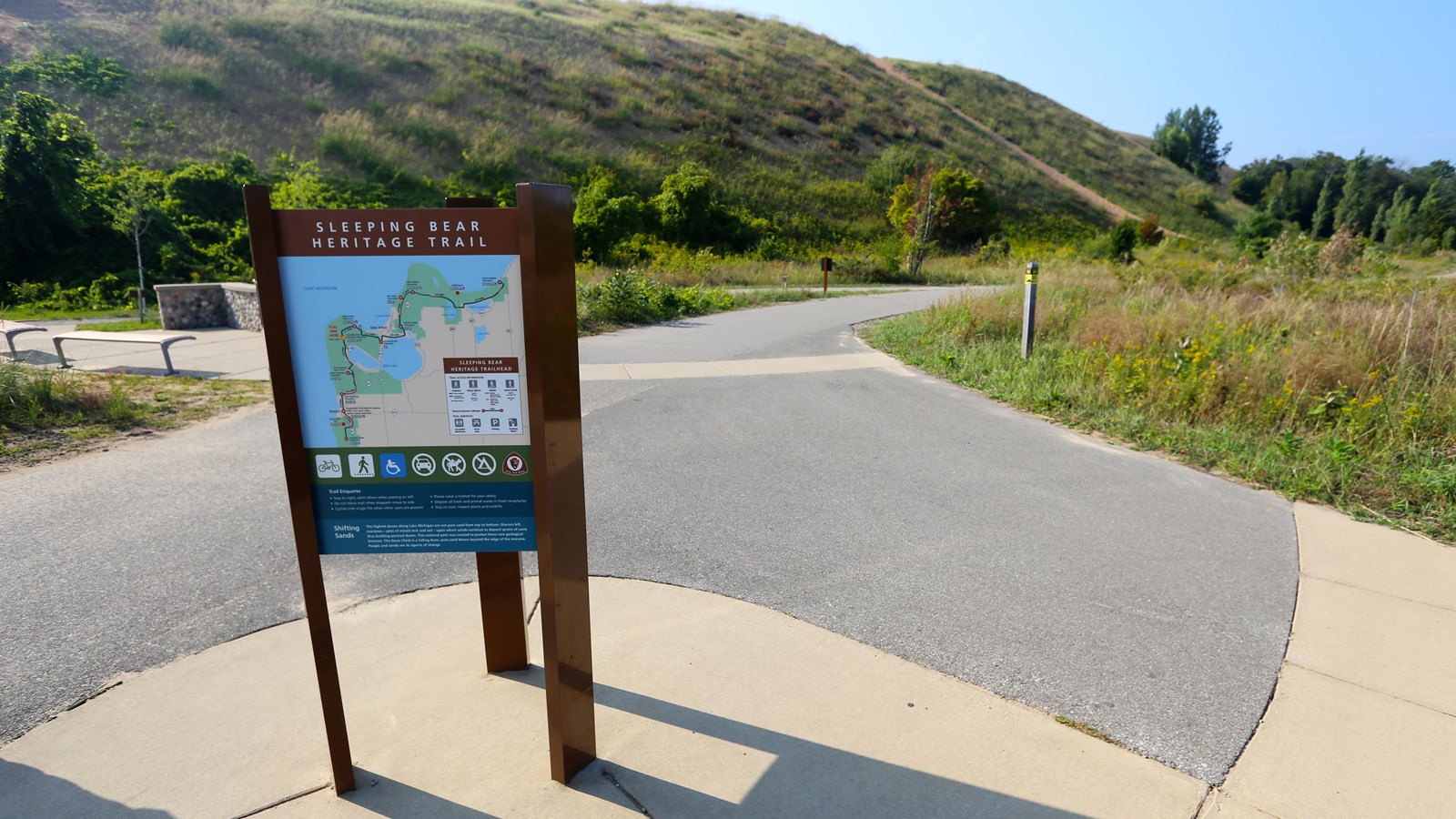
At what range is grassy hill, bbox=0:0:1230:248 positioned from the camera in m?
30.7

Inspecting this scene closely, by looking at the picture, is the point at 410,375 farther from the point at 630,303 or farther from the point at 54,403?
the point at 630,303

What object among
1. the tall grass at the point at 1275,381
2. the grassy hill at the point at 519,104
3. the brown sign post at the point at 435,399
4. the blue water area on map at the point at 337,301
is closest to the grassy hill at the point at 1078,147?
the grassy hill at the point at 519,104

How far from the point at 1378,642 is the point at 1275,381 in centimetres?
415

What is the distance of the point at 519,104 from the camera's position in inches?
1576

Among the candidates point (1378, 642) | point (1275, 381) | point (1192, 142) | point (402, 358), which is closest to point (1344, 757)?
point (1378, 642)

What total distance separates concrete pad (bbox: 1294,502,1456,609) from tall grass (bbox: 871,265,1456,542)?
0.97 ft

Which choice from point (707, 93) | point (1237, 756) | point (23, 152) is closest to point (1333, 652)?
point (1237, 756)

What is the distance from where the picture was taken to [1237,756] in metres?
2.73

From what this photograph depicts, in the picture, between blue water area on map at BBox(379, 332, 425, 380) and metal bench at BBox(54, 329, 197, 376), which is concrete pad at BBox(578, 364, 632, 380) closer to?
metal bench at BBox(54, 329, 197, 376)

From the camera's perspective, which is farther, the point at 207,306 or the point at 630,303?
the point at 630,303

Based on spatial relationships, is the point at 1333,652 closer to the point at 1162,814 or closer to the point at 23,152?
the point at 1162,814

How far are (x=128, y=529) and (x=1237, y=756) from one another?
5.65 meters

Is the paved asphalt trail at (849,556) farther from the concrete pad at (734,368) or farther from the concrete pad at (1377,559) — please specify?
the concrete pad at (734,368)

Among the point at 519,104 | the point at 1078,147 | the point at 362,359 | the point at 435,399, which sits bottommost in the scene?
the point at 435,399
